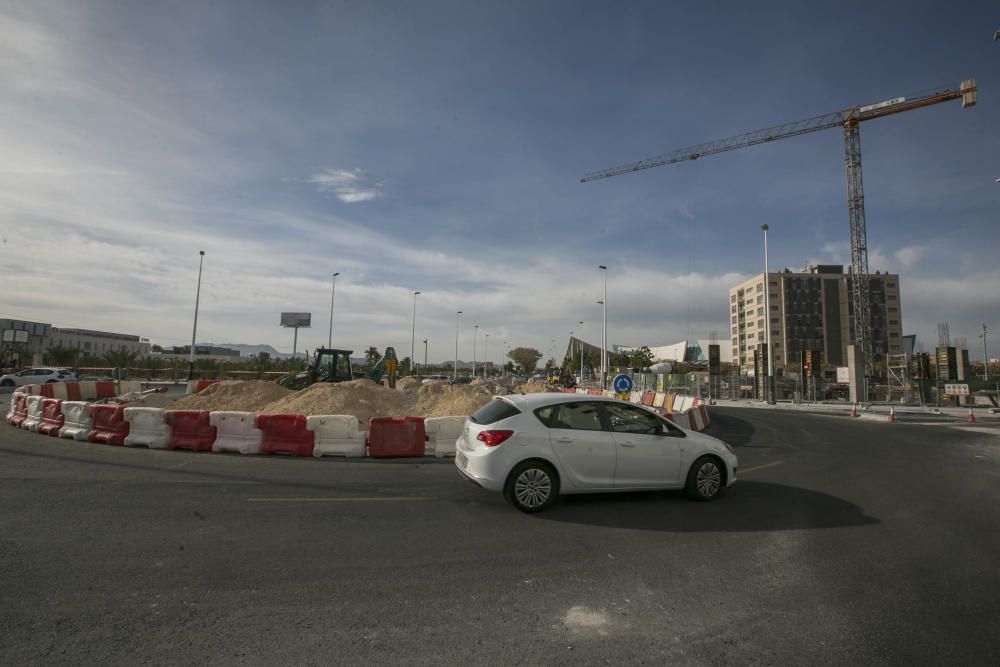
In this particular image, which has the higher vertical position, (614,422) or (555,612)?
(614,422)

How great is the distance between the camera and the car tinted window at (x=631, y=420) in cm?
692

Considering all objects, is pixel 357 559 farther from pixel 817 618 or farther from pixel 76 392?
pixel 76 392

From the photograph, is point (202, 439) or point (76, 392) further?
point (76, 392)

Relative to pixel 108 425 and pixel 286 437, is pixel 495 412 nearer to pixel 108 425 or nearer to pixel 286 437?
pixel 286 437

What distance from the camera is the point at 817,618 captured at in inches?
148

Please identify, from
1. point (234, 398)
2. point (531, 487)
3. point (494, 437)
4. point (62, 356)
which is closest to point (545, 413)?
point (494, 437)

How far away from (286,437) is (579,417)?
265 inches

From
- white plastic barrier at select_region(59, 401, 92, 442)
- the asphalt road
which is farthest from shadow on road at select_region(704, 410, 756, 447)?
white plastic barrier at select_region(59, 401, 92, 442)

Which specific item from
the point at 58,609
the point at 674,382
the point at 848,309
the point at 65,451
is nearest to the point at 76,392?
the point at 65,451

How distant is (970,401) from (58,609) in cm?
4381

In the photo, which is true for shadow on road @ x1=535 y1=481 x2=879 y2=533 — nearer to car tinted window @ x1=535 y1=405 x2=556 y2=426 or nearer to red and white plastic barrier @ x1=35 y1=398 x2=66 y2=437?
car tinted window @ x1=535 y1=405 x2=556 y2=426

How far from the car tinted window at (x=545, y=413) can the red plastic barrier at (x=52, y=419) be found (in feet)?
39.7

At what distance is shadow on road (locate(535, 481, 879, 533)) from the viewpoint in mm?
6059

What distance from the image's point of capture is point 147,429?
11.0m
